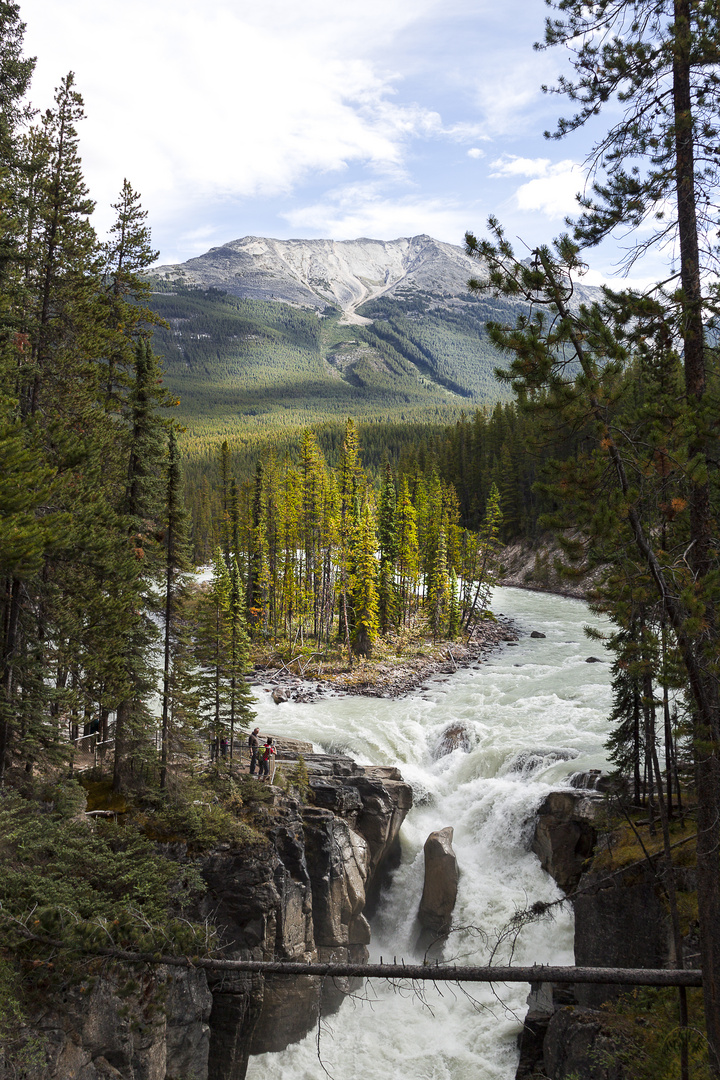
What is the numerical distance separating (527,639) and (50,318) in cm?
4060

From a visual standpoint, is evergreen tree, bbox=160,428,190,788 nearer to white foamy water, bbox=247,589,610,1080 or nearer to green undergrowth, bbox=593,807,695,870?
white foamy water, bbox=247,589,610,1080

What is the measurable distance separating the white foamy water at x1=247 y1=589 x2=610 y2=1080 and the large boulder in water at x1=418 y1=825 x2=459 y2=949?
0.41m

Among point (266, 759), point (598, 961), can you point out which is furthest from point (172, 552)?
point (598, 961)

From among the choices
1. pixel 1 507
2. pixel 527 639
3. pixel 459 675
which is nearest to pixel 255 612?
pixel 459 675

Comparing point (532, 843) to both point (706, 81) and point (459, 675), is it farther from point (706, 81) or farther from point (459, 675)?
point (706, 81)

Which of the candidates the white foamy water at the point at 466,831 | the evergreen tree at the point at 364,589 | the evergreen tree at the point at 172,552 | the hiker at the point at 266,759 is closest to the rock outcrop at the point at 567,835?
the white foamy water at the point at 466,831

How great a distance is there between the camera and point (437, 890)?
22406 mm

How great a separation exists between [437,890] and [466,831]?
280 cm

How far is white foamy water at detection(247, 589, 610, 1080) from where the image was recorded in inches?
718

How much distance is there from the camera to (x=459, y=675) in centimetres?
4088

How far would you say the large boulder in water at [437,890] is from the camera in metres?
22.1

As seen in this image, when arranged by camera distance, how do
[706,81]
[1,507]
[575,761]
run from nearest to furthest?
[706,81]
[1,507]
[575,761]

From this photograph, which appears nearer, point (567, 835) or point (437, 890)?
point (567, 835)

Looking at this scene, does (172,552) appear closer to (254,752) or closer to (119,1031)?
(254,752)
